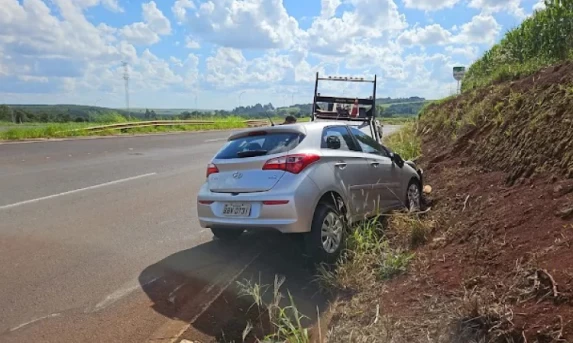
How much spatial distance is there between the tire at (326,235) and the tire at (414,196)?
218 centimetres

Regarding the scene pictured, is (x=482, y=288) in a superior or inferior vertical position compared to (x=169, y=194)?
superior

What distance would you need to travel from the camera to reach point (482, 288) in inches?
144

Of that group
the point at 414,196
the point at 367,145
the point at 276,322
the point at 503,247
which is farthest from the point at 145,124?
the point at 503,247

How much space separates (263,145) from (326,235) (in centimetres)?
127

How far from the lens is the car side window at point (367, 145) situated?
22.9 feet

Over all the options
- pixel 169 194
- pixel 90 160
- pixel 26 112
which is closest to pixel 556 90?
pixel 169 194

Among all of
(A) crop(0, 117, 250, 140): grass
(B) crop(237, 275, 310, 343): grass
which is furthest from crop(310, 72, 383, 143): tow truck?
(A) crop(0, 117, 250, 140): grass

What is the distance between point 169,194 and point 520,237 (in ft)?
22.6

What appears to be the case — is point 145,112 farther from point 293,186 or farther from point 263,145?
point 293,186

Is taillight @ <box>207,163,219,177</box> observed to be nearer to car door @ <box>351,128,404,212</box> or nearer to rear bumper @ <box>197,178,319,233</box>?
rear bumper @ <box>197,178,319,233</box>

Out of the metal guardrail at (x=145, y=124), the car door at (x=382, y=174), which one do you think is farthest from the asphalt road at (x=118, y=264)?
the metal guardrail at (x=145, y=124)

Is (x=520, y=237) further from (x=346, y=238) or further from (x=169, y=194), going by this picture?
(x=169, y=194)

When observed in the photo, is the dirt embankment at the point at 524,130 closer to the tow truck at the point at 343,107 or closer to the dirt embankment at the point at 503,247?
the dirt embankment at the point at 503,247

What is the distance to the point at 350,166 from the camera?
6316mm
